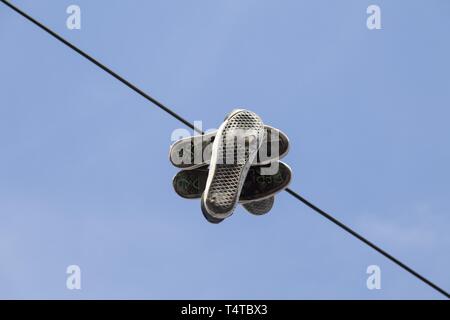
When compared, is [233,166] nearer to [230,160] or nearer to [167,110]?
[230,160]

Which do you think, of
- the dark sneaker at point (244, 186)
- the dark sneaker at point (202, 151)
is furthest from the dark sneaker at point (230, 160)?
the dark sneaker at point (244, 186)

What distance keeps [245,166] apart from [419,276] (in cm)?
157

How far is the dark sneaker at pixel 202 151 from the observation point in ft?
22.9

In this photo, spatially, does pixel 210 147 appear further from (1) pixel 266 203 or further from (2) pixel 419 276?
(2) pixel 419 276

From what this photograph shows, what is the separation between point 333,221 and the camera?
579 centimetres

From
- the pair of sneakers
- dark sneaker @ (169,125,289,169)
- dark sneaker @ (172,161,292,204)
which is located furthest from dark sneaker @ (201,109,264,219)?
dark sneaker @ (172,161,292,204)

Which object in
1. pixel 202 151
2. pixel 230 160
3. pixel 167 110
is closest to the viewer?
pixel 167 110

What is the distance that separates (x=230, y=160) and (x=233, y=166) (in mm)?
47

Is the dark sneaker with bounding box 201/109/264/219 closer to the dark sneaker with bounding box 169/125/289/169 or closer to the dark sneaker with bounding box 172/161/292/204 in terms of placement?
the dark sneaker with bounding box 169/125/289/169

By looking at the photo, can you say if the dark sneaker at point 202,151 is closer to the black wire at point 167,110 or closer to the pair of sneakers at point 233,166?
the pair of sneakers at point 233,166

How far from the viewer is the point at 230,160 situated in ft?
21.8

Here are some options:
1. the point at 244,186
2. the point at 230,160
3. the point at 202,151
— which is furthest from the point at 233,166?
the point at 244,186

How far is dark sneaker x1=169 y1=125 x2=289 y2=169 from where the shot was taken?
6.98 m

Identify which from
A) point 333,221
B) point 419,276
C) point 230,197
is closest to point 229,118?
point 230,197
